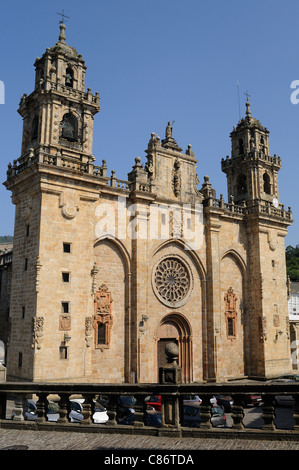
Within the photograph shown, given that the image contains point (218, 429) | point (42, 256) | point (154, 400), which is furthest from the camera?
point (42, 256)

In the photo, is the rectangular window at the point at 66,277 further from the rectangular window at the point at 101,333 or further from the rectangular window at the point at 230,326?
→ the rectangular window at the point at 230,326

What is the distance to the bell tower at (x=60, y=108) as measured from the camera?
2597 cm

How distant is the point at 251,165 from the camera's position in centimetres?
3903

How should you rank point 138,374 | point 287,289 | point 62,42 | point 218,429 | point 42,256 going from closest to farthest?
point 218,429 < point 42,256 < point 138,374 < point 62,42 < point 287,289

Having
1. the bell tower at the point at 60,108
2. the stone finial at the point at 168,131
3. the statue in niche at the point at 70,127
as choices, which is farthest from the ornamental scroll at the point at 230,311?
the statue in niche at the point at 70,127

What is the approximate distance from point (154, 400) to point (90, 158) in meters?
15.6

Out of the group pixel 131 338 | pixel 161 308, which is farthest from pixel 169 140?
pixel 131 338

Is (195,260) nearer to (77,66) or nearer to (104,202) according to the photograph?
(104,202)

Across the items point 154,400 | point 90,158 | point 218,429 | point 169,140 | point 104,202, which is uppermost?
point 169,140

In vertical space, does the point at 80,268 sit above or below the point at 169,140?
below

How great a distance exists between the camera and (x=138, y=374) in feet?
88.1

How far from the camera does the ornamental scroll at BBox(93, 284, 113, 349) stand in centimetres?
2677
